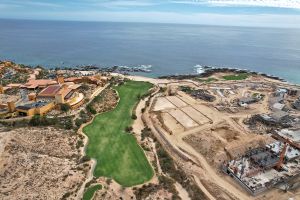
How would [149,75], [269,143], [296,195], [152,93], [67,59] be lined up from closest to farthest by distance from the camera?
[296,195], [269,143], [152,93], [149,75], [67,59]

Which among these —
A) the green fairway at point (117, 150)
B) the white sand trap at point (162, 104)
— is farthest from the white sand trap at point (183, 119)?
the green fairway at point (117, 150)

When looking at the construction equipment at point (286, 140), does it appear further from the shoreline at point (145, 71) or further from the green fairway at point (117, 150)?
the shoreline at point (145, 71)

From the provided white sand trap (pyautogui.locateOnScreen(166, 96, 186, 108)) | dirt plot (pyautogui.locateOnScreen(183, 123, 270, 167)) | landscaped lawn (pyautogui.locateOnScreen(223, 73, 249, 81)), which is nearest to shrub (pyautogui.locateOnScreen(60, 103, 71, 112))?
dirt plot (pyautogui.locateOnScreen(183, 123, 270, 167))

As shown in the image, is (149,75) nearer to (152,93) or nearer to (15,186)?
(152,93)

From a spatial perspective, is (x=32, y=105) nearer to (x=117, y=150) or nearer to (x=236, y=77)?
(x=117, y=150)

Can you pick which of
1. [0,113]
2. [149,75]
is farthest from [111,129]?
[149,75]

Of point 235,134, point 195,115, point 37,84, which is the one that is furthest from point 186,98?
point 37,84

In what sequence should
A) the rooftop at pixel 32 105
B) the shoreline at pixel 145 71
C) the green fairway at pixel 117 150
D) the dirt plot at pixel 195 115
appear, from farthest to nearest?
the shoreline at pixel 145 71
the dirt plot at pixel 195 115
the rooftop at pixel 32 105
the green fairway at pixel 117 150
